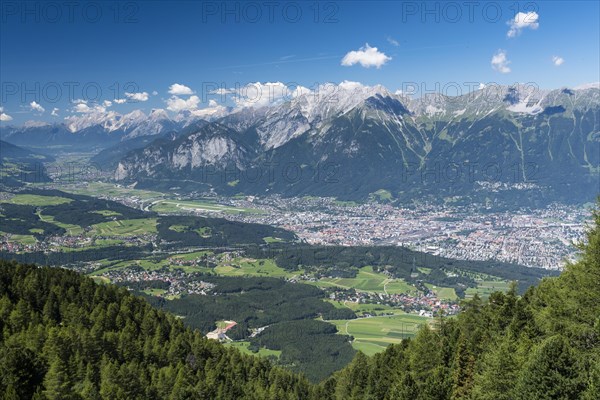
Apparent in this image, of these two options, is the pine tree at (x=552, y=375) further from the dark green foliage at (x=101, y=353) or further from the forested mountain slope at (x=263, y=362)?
the dark green foliage at (x=101, y=353)

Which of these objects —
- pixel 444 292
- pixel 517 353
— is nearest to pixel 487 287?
pixel 444 292

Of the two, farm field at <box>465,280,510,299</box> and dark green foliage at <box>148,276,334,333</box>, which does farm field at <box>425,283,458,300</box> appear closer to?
farm field at <box>465,280,510,299</box>

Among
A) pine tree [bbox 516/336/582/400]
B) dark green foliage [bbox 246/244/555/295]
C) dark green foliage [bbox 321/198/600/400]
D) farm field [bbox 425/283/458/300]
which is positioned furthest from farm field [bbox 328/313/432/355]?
pine tree [bbox 516/336/582/400]

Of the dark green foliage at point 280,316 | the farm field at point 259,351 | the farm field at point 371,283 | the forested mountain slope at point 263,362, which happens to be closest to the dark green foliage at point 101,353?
the forested mountain slope at point 263,362

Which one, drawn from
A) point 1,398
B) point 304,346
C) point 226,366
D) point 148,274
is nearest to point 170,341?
point 226,366

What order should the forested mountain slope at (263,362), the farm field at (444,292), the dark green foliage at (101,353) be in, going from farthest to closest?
the farm field at (444,292) → the dark green foliage at (101,353) → the forested mountain slope at (263,362)

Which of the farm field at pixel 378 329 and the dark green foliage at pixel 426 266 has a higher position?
the dark green foliage at pixel 426 266

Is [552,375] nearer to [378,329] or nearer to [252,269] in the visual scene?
[378,329]
